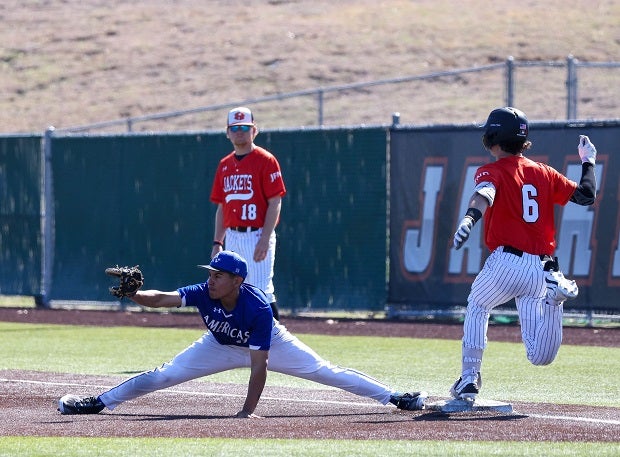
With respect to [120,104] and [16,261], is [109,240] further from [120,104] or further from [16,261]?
[120,104]

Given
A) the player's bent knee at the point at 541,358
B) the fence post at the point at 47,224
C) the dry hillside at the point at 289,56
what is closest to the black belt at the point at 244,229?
the player's bent knee at the point at 541,358

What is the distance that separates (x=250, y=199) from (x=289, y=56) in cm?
3612

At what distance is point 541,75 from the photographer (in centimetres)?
4181

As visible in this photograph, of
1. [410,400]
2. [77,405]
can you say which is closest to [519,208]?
[410,400]

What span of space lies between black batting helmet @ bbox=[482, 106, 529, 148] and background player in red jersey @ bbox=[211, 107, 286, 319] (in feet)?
10.7

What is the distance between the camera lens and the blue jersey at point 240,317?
8.84m

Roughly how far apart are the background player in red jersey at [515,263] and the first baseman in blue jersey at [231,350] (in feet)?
1.88

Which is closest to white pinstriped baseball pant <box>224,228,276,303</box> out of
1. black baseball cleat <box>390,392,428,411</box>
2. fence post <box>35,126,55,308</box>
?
black baseball cleat <box>390,392,428,411</box>

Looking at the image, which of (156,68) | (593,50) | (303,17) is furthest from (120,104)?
(593,50)

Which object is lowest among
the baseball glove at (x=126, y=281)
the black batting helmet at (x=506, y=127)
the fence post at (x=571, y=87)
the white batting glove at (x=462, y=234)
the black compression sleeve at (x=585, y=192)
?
the baseball glove at (x=126, y=281)

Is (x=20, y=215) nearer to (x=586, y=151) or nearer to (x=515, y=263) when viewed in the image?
(x=586, y=151)

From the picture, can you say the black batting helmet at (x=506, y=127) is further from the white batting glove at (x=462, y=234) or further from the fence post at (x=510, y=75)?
the fence post at (x=510, y=75)

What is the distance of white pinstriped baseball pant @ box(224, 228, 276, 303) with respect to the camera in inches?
473

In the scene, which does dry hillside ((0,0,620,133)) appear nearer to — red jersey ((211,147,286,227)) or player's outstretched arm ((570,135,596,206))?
red jersey ((211,147,286,227))
